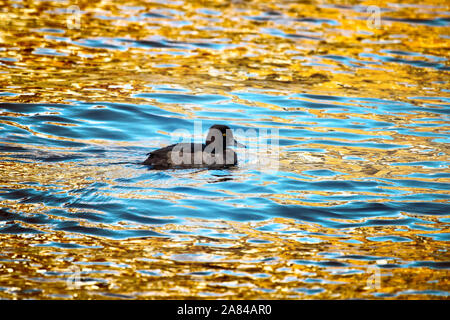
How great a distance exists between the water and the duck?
21cm

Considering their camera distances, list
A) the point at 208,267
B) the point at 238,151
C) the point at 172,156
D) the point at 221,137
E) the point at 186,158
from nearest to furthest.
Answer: the point at 208,267 → the point at 172,156 → the point at 186,158 → the point at 221,137 → the point at 238,151

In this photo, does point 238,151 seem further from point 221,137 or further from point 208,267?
point 208,267

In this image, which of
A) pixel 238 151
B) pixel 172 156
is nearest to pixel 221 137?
pixel 238 151

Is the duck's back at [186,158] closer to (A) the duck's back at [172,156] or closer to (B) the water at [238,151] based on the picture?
(A) the duck's back at [172,156]

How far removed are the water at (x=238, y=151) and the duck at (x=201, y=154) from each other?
0.21 meters

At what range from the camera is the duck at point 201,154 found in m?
10.2

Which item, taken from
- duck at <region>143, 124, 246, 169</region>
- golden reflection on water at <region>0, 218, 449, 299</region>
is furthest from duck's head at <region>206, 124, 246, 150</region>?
golden reflection on water at <region>0, 218, 449, 299</region>

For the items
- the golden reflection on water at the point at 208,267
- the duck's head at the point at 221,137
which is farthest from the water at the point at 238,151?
the duck's head at the point at 221,137

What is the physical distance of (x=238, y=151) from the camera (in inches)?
481

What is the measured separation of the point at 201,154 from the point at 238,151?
1670 mm

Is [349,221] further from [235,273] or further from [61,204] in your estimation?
[61,204]

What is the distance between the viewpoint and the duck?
10.2 meters

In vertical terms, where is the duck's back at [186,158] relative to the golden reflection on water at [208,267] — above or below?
above
